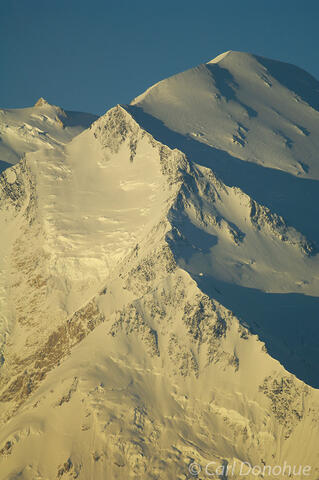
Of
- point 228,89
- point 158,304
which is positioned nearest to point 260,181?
point 228,89

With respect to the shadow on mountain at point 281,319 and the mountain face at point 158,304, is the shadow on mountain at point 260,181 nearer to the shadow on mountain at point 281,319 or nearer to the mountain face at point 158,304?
the mountain face at point 158,304

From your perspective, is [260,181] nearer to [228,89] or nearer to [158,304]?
[228,89]

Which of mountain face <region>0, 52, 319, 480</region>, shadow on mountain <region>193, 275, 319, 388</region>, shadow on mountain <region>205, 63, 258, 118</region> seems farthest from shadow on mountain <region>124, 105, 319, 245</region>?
shadow on mountain <region>205, 63, 258, 118</region>

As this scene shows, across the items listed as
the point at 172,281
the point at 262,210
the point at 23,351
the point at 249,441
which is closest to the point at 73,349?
the point at 23,351

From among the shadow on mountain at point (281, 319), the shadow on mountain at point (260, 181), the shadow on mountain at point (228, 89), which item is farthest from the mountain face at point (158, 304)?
the shadow on mountain at point (228, 89)

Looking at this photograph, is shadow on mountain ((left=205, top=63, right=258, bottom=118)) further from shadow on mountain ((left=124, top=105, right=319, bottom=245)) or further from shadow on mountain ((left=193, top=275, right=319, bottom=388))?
shadow on mountain ((left=193, top=275, right=319, bottom=388))

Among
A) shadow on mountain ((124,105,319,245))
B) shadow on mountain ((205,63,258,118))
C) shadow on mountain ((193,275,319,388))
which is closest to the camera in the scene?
shadow on mountain ((193,275,319,388))

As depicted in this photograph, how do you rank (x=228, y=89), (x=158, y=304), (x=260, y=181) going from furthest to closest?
(x=228, y=89) < (x=260, y=181) < (x=158, y=304)
